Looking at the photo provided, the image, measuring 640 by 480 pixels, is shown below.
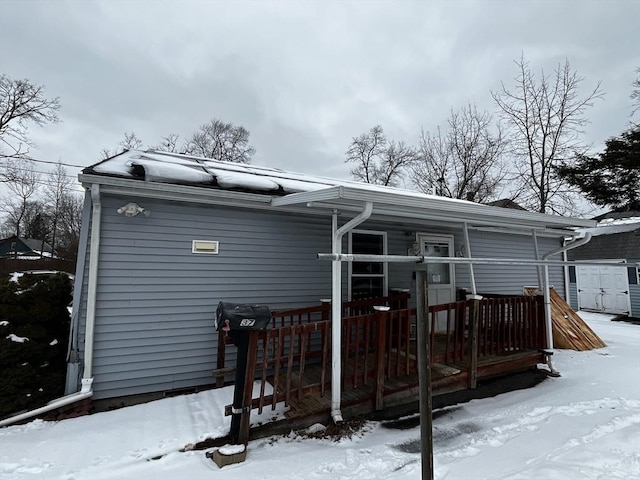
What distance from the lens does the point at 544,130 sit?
49.3 feet

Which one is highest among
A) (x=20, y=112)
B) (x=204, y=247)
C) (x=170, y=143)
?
(x=20, y=112)

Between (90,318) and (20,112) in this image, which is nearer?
(90,318)

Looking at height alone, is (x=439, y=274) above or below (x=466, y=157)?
below

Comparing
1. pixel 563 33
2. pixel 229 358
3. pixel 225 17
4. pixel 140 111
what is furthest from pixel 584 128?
pixel 140 111

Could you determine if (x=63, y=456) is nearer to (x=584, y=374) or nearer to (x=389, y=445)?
(x=389, y=445)

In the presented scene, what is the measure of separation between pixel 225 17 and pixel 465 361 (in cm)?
1079

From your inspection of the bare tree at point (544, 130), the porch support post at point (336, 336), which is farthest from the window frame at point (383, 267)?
the bare tree at point (544, 130)

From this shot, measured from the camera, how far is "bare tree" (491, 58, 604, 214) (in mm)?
14403

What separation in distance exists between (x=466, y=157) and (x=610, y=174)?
6.36 metres

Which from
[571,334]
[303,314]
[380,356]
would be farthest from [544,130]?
[380,356]

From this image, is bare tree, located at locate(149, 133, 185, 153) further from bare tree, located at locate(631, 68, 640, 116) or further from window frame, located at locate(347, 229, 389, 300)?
bare tree, located at locate(631, 68, 640, 116)

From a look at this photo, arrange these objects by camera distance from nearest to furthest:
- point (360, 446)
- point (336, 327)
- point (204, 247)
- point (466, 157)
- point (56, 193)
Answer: point (360, 446) → point (336, 327) → point (204, 247) → point (466, 157) → point (56, 193)

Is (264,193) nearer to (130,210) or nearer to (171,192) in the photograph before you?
(171,192)

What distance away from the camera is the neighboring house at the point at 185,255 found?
373cm
